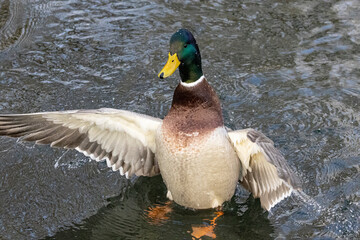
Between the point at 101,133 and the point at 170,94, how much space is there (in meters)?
1.84

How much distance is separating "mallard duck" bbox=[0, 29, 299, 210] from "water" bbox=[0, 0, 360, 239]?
328 millimetres

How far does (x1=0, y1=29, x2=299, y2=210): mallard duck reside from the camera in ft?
16.0

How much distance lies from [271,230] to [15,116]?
2.31 metres

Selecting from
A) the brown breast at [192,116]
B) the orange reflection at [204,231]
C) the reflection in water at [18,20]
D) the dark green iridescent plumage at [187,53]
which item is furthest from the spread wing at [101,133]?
the reflection in water at [18,20]

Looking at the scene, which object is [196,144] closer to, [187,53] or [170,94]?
[187,53]

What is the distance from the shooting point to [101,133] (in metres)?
5.39

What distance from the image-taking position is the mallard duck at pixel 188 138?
16.0 feet

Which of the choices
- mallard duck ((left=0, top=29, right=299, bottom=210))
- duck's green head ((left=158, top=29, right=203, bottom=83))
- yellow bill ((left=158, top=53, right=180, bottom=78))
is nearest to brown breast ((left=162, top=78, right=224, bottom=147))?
mallard duck ((left=0, top=29, right=299, bottom=210))

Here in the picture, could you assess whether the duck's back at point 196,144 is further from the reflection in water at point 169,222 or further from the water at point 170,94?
the water at point 170,94

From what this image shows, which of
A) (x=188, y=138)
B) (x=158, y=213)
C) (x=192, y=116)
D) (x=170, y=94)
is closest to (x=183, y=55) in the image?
(x=192, y=116)

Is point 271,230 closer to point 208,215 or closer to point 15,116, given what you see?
point 208,215

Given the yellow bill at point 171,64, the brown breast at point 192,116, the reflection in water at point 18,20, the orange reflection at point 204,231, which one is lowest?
the orange reflection at point 204,231

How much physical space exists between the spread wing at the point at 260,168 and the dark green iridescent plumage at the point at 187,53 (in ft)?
1.90

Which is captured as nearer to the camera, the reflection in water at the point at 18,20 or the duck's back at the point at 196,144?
the duck's back at the point at 196,144
